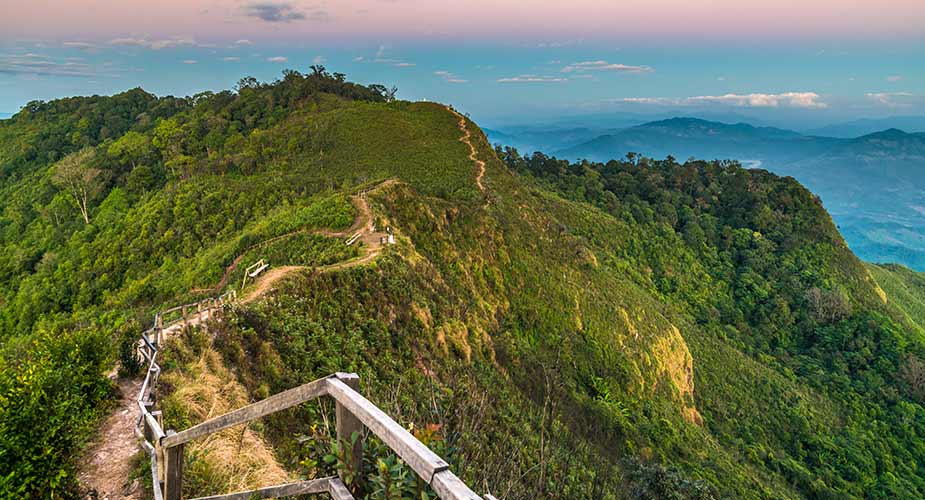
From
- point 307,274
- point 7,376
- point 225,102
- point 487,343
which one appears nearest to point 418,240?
point 487,343

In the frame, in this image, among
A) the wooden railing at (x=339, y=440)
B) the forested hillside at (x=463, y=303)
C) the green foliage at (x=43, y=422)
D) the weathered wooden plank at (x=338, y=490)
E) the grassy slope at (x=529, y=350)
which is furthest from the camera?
the grassy slope at (x=529, y=350)

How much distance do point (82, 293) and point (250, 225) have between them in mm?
9967

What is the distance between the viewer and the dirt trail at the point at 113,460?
213 inches

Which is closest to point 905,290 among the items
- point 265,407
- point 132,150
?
point 265,407

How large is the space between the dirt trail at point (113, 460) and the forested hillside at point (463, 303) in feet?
1.08

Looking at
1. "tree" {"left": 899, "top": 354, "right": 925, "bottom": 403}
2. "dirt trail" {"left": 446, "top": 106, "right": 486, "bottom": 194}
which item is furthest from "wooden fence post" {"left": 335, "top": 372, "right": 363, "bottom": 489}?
"tree" {"left": 899, "top": 354, "right": 925, "bottom": 403}

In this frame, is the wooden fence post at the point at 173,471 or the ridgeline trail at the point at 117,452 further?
the ridgeline trail at the point at 117,452

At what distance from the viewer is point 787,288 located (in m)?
54.6

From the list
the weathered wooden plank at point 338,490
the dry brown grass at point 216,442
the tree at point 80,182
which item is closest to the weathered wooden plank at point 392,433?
the weathered wooden plank at point 338,490

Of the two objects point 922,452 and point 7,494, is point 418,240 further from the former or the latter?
point 922,452

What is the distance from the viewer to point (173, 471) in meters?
4.35

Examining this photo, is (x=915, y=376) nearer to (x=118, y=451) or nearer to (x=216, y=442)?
(x=216, y=442)

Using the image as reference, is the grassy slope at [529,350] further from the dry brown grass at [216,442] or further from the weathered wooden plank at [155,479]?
the weathered wooden plank at [155,479]

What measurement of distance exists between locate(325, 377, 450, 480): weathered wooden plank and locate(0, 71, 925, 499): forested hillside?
250mm
